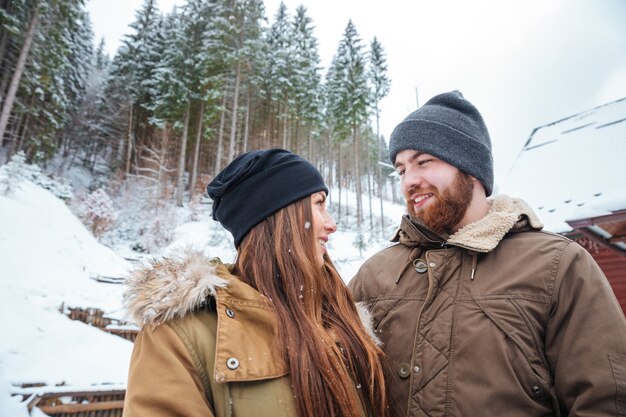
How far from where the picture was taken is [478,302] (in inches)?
71.2

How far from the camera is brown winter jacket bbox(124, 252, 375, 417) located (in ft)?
3.86

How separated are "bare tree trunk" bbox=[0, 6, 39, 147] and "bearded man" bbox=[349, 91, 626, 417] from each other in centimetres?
2030

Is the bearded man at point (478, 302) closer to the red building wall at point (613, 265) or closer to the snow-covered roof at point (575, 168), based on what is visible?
the snow-covered roof at point (575, 168)

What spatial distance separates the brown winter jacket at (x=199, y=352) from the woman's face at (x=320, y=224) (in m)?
0.61

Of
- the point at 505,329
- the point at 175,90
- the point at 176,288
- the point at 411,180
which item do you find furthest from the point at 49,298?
the point at 175,90

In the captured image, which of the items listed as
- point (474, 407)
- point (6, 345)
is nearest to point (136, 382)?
point (474, 407)

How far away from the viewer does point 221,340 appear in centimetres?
131

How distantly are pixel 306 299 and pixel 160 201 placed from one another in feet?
A: 70.5

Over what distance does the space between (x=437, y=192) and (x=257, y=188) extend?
1.24m

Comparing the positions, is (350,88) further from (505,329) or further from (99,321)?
(505,329)

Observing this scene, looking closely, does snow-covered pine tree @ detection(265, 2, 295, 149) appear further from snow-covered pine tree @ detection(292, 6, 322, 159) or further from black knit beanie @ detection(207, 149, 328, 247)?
black knit beanie @ detection(207, 149, 328, 247)

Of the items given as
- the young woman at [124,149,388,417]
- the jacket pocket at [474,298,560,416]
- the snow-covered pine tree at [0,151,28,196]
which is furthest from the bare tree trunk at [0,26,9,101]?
the jacket pocket at [474,298,560,416]

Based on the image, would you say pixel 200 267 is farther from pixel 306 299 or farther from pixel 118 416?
pixel 118 416

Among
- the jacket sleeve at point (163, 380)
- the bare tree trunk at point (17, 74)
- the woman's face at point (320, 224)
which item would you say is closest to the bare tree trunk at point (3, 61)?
the bare tree trunk at point (17, 74)
